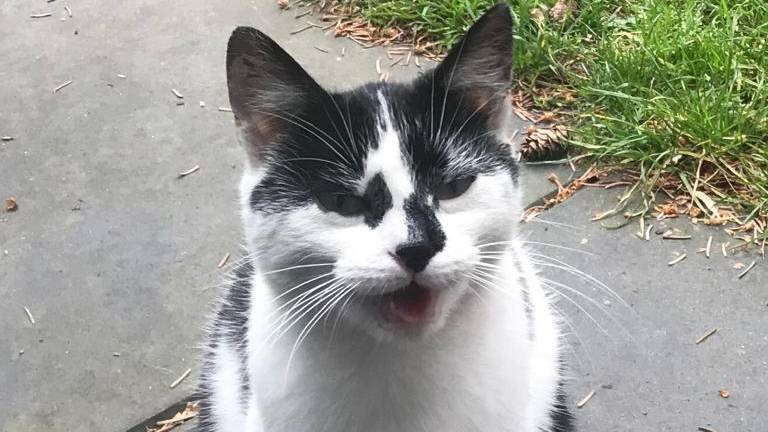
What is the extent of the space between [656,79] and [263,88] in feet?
5.81

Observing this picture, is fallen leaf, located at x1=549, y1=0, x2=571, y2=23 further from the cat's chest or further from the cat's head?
the cat's chest

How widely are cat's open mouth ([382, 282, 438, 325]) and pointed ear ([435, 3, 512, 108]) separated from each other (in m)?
0.38

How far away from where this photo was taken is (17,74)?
348cm

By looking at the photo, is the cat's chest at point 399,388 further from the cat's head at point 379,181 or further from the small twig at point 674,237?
the small twig at point 674,237

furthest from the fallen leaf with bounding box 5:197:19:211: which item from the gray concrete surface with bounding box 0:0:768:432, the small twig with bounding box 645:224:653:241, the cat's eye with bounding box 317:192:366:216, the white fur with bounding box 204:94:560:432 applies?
the small twig with bounding box 645:224:653:241

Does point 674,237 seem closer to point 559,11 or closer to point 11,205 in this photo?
point 559,11

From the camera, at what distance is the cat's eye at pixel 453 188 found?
1.51 metres

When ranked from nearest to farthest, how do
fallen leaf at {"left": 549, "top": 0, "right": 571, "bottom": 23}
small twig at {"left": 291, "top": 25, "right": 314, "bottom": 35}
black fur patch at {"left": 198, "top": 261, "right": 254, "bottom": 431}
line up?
black fur patch at {"left": 198, "top": 261, "right": 254, "bottom": 431}, fallen leaf at {"left": 549, "top": 0, "right": 571, "bottom": 23}, small twig at {"left": 291, "top": 25, "right": 314, "bottom": 35}

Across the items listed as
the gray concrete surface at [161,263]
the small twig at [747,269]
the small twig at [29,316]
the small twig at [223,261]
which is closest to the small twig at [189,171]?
the gray concrete surface at [161,263]

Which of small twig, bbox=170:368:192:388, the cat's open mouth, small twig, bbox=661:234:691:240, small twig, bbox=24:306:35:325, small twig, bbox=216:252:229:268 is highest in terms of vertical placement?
the cat's open mouth

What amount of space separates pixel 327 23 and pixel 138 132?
3.03 feet

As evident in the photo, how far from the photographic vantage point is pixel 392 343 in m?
1.59

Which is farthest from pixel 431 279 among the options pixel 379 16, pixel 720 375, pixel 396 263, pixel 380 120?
pixel 379 16

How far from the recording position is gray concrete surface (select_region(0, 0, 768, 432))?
2.24m
